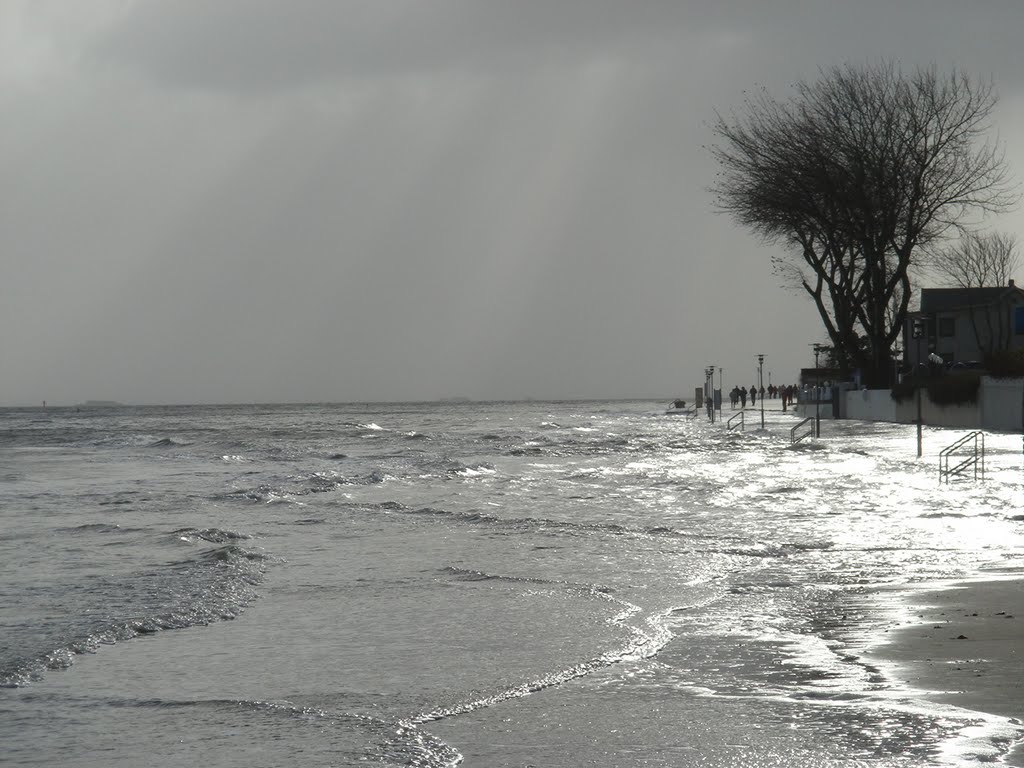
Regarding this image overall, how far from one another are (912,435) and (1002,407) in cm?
334

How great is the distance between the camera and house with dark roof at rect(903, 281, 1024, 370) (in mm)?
71875

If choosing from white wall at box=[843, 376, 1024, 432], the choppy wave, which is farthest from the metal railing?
the choppy wave

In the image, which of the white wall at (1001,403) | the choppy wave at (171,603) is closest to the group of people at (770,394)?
the white wall at (1001,403)

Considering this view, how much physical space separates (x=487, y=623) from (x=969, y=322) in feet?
247

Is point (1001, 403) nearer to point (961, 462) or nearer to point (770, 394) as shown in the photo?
point (961, 462)

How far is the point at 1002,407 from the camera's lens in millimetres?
41469

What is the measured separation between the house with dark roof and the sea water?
173 feet

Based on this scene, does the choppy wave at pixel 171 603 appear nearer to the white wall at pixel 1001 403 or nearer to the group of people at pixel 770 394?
the white wall at pixel 1001 403

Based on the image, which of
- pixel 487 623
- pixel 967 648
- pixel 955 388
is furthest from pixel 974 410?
pixel 967 648

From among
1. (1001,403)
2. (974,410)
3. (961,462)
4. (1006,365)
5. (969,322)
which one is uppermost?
(969,322)

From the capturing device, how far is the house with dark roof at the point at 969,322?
71.9 metres

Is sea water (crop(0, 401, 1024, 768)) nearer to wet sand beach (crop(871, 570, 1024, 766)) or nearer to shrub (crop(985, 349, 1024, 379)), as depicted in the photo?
wet sand beach (crop(871, 570, 1024, 766))

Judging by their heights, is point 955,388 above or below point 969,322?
below

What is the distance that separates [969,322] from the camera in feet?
259
